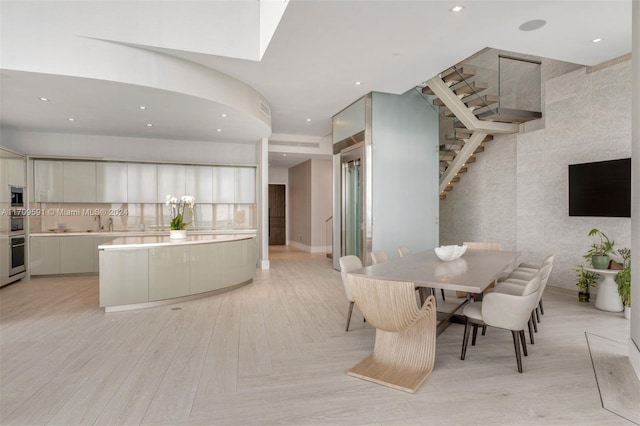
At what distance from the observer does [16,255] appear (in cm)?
634

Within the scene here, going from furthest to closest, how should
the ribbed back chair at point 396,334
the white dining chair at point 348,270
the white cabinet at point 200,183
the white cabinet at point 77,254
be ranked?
the white cabinet at point 200,183 → the white cabinet at point 77,254 → the white dining chair at point 348,270 → the ribbed back chair at point 396,334

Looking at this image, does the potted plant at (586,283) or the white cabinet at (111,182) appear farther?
the white cabinet at (111,182)

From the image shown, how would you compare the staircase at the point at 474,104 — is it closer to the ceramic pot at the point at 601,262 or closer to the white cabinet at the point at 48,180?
the ceramic pot at the point at 601,262

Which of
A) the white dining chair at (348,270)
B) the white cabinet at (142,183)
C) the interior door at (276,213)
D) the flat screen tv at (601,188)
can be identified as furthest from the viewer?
the interior door at (276,213)

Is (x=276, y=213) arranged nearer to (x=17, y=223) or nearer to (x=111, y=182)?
(x=111, y=182)

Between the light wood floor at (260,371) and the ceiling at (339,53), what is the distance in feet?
9.43

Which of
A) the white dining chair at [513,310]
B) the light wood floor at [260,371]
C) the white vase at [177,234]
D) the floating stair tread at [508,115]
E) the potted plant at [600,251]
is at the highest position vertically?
the floating stair tread at [508,115]

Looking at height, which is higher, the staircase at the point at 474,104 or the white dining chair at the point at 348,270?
the staircase at the point at 474,104

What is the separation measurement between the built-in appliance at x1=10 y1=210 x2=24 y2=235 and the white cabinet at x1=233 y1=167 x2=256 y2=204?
3927 mm

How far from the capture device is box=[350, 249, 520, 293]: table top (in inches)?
106

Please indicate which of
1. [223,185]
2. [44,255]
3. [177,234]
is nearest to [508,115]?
[177,234]

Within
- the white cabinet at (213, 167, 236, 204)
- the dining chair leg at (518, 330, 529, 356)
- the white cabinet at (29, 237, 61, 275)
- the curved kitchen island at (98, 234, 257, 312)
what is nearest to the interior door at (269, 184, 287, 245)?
the white cabinet at (213, 167, 236, 204)

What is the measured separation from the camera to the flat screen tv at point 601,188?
14.8 ft

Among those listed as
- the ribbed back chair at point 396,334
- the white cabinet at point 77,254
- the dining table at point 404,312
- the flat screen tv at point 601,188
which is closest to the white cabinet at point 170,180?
the white cabinet at point 77,254
